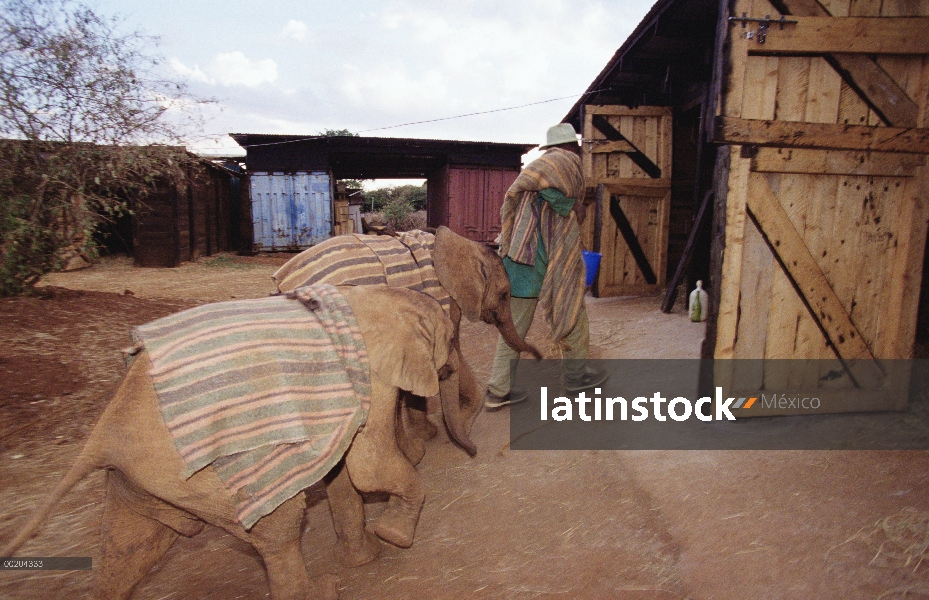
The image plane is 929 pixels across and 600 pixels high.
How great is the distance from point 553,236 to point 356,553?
2739mm

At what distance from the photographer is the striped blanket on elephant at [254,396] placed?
1.75 m

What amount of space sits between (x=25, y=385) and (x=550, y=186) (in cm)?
442

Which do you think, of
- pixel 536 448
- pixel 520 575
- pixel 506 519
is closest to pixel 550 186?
pixel 536 448

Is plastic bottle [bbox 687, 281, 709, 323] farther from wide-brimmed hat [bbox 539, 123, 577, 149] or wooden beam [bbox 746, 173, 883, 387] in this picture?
wide-brimmed hat [bbox 539, 123, 577, 149]

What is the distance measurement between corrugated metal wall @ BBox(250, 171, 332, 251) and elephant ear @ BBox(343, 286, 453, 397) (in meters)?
15.8

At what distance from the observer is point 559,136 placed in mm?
4480

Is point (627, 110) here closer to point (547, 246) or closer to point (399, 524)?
point (547, 246)

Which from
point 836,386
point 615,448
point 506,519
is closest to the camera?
point 506,519

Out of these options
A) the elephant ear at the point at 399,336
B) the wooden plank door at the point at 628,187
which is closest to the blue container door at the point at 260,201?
the wooden plank door at the point at 628,187

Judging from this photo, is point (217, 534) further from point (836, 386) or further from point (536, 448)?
point (836, 386)

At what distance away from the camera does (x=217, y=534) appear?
2807mm

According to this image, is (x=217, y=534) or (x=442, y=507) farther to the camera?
(x=442, y=507)

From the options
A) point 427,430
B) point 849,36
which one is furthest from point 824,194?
point 427,430

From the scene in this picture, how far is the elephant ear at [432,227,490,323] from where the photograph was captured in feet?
10.8
